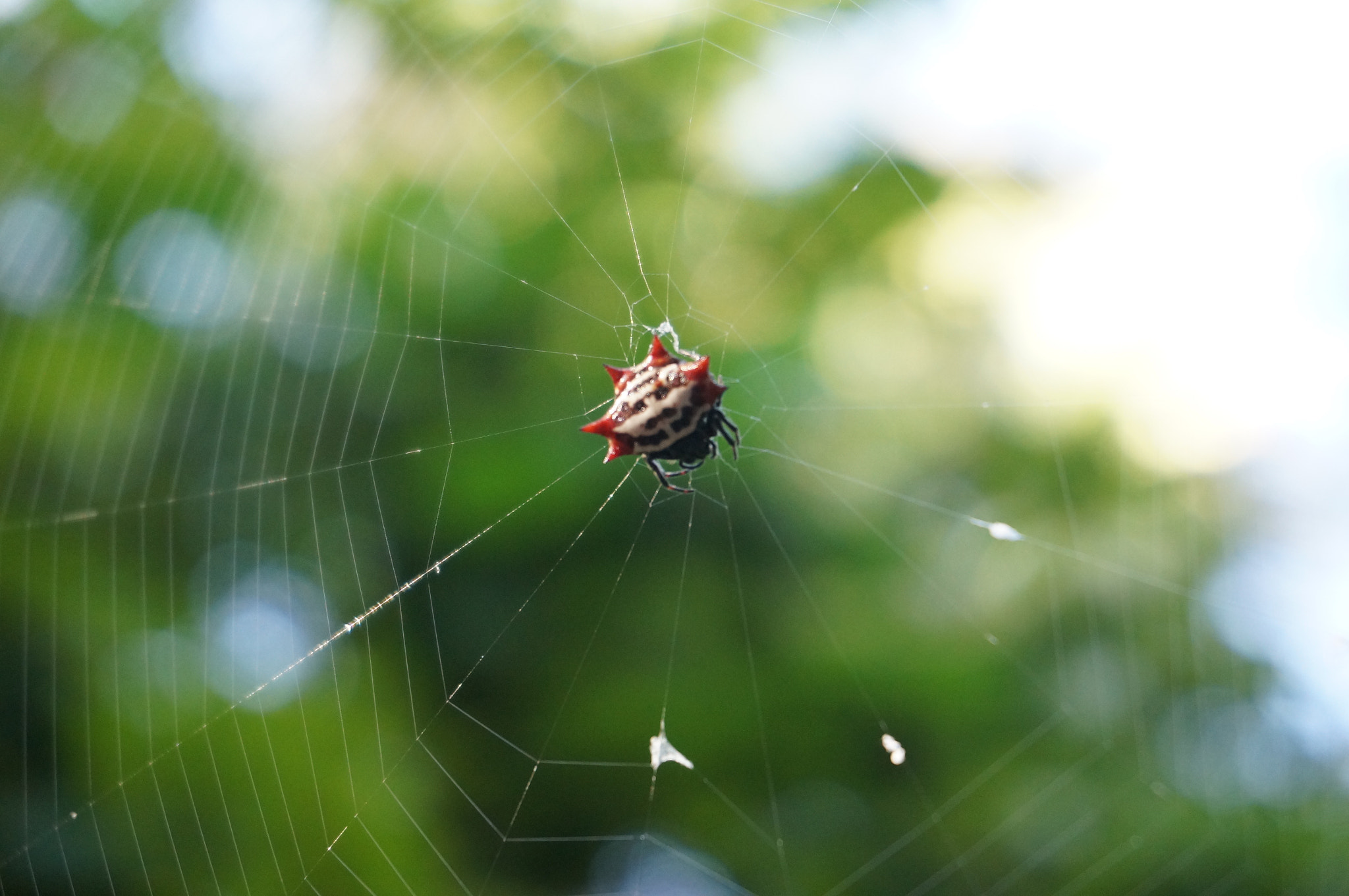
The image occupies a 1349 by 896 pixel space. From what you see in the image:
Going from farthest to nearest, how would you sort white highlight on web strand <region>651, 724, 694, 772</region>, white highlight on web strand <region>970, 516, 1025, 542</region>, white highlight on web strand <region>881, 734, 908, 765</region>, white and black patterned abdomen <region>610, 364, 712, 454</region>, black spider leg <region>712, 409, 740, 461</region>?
white highlight on web strand <region>970, 516, 1025, 542</region> < white highlight on web strand <region>881, 734, 908, 765</region> < white highlight on web strand <region>651, 724, 694, 772</region> < black spider leg <region>712, 409, 740, 461</region> < white and black patterned abdomen <region>610, 364, 712, 454</region>

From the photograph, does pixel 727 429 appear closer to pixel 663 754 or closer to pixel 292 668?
pixel 663 754

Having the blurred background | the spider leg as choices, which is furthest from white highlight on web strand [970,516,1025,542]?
the spider leg

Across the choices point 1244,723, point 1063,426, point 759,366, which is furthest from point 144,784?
point 1244,723

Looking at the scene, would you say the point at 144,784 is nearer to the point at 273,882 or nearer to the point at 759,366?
the point at 273,882

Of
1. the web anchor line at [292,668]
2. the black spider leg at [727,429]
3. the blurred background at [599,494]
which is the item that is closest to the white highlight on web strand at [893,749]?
the blurred background at [599,494]

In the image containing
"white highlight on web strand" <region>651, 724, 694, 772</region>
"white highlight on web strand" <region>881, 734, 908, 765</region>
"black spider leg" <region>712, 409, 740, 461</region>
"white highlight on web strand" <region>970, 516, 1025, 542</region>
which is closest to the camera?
"black spider leg" <region>712, 409, 740, 461</region>

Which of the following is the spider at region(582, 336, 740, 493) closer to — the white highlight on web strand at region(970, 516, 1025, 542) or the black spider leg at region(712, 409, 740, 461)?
the black spider leg at region(712, 409, 740, 461)

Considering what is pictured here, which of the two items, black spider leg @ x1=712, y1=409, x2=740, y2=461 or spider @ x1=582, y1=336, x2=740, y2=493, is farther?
black spider leg @ x1=712, y1=409, x2=740, y2=461

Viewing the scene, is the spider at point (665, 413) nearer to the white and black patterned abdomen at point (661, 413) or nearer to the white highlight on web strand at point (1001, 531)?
the white and black patterned abdomen at point (661, 413)
